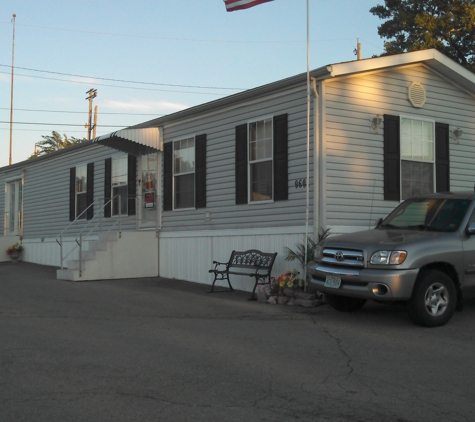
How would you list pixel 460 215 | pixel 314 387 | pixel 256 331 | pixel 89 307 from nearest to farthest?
pixel 314 387 → pixel 256 331 → pixel 460 215 → pixel 89 307

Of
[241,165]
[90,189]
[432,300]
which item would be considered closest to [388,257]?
[432,300]

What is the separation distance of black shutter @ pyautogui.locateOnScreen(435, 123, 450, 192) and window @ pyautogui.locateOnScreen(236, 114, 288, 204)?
3.49m

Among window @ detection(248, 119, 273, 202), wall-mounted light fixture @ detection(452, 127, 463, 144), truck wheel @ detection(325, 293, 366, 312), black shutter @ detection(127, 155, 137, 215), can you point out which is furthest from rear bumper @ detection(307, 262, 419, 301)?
black shutter @ detection(127, 155, 137, 215)

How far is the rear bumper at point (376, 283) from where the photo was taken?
8.41 metres

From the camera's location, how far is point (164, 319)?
9586 mm

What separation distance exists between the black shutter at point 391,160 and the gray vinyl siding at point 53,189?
8200 mm

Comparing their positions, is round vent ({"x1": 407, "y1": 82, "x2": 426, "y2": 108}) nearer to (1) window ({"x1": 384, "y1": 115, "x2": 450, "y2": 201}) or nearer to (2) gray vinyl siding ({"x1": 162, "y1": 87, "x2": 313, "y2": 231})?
(1) window ({"x1": 384, "y1": 115, "x2": 450, "y2": 201})

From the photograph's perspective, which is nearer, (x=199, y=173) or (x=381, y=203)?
(x=381, y=203)

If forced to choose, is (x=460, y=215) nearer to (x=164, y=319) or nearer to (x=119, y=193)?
(x=164, y=319)

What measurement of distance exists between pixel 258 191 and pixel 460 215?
15.7ft

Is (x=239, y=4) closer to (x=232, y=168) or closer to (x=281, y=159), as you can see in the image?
(x=281, y=159)

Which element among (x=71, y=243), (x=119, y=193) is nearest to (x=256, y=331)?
(x=119, y=193)

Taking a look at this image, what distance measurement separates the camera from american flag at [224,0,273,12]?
11664 mm

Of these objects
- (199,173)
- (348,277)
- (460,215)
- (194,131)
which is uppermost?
(194,131)
